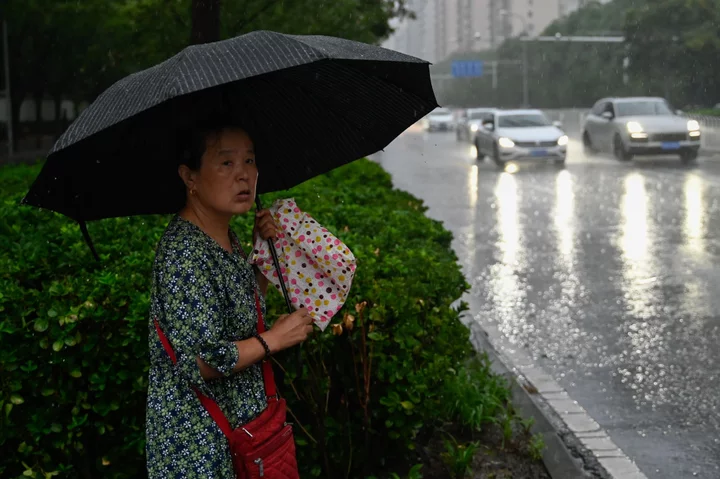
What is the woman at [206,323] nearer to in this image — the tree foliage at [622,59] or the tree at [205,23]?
the tree at [205,23]

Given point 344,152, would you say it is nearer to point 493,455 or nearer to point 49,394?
point 49,394

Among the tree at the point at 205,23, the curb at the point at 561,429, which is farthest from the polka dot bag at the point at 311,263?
the tree at the point at 205,23

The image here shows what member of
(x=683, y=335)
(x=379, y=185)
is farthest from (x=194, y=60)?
(x=379, y=185)

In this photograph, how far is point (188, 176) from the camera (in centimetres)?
287

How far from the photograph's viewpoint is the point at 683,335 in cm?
796

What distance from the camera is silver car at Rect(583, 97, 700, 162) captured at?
26703 millimetres

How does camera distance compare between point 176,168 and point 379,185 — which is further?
point 379,185

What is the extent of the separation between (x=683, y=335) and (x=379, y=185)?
10.7 feet

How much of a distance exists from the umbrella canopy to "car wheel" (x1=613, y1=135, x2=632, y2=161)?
2527 centimetres

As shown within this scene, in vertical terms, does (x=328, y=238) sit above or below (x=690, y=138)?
above

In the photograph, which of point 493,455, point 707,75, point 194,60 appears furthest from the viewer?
point 707,75

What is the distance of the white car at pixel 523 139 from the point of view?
27219 mm

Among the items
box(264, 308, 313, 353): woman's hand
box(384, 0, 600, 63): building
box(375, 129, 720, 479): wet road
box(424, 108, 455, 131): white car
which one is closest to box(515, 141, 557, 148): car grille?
box(375, 129, 720, 479): wet road

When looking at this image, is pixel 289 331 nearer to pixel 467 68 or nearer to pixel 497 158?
pixel 497 158
